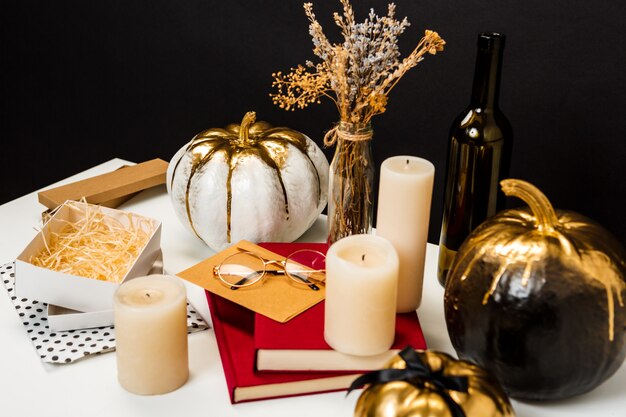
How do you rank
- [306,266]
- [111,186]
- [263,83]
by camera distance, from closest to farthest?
[306,266], [111,186], [263,83]

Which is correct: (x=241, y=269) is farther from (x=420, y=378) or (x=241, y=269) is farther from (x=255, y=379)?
(x=420, y=378)

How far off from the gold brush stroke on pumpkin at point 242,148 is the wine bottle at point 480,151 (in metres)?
0.25

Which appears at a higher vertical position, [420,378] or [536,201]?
A: [536,201]

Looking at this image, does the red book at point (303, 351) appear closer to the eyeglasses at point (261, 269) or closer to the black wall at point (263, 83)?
the eyeglasses at point (261, 269)

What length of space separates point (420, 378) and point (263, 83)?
42.0 inches

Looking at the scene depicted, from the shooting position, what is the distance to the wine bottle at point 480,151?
0.92m

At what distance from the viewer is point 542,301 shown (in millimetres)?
A: 706

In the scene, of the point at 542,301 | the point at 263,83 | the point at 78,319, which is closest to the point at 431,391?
the point at 542,301

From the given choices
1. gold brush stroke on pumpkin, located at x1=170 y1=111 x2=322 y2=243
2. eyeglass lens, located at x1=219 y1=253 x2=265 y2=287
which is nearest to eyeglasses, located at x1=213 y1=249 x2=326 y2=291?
eyeglass lens, located at x1=219 y1=253 x2=265 y2=287

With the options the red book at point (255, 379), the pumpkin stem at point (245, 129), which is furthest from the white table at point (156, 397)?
the pumpkin stem at point (245, 129)

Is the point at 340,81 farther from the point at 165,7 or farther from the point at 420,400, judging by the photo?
the point at 165,7

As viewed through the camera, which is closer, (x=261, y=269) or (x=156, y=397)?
(x=156, y=397)

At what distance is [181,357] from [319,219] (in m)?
0.52

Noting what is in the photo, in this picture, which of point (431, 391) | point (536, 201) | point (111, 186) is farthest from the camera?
point (111, 186)
